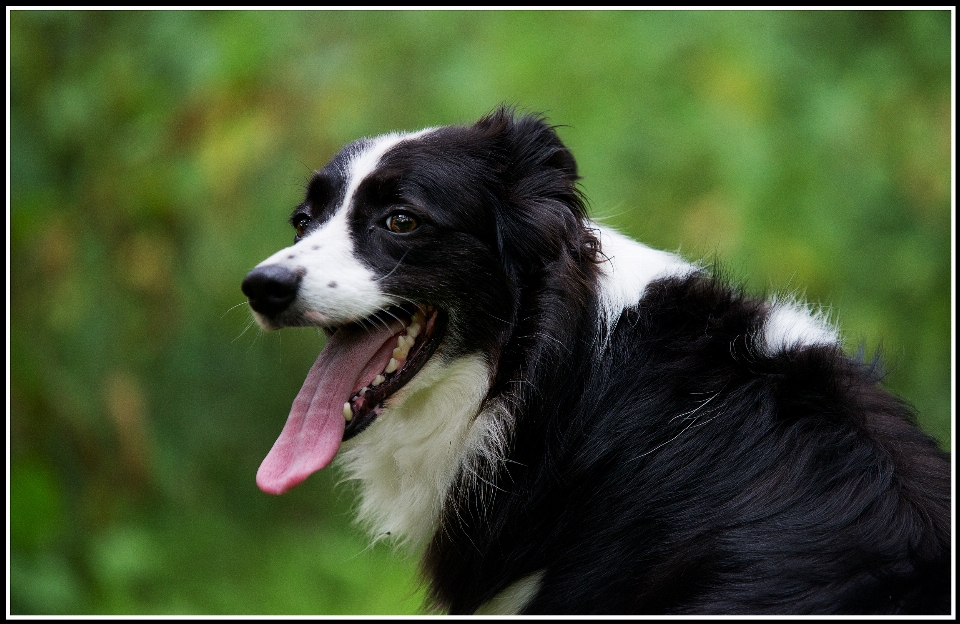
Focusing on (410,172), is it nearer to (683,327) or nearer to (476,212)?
(476,212)

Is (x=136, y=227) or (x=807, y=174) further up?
(x=136, y=227)

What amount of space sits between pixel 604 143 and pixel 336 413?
165 inches

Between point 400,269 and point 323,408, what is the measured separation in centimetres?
55

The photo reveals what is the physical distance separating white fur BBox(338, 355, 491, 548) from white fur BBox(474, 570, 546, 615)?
13.9 inches

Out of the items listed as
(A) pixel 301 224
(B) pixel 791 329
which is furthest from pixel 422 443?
(B) pixel 791 329

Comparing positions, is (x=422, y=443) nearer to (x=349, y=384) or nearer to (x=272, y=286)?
(x=349, y=384)

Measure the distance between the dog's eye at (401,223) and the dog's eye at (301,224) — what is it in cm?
44

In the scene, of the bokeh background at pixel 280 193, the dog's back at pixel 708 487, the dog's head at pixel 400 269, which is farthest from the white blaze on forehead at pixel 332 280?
the bokeh background at pixel 280 193

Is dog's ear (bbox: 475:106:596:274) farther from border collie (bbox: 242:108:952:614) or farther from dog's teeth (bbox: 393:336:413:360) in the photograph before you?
dog's teeth (bbox: 393:336:413:360)

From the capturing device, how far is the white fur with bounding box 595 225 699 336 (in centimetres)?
338

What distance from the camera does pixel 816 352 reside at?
319 cm

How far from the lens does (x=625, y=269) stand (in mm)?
3494

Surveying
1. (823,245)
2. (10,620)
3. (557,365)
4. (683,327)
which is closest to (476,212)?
(557,365)

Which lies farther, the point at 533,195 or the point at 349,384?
the point at 533,195
